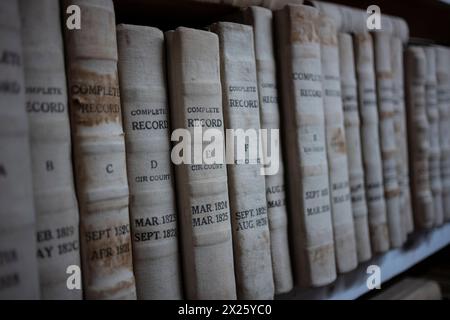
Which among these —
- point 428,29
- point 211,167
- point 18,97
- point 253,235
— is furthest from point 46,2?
point 428,29

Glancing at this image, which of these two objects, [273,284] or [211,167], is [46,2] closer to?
[211,167]

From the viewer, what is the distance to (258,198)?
0.51 metres

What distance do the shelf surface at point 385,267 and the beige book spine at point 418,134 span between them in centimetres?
7

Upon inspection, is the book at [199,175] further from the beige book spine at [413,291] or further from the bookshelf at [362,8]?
the beige book spine at [413,291]

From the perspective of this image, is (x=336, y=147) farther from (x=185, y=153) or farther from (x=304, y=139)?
(x=185, y=153)

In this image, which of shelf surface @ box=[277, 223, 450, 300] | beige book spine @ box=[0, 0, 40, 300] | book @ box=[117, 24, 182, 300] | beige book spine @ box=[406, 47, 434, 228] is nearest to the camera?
beige book spine @ box=[0, 0, 40, 300]

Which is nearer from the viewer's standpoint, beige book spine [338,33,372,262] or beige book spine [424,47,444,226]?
beige book spine [338,33,372,262]

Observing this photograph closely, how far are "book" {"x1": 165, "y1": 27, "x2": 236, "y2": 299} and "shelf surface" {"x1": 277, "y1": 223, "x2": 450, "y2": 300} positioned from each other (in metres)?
0.20

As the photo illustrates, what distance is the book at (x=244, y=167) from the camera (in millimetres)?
497

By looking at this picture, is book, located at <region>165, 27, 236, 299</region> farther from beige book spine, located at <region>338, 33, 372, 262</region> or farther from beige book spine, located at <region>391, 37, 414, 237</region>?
beige book spine, located at <region>391, 37, 414, 237</region>

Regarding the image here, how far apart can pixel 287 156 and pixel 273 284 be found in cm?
18

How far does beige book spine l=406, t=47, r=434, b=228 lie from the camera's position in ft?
2.55

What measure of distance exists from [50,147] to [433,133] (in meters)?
0.75

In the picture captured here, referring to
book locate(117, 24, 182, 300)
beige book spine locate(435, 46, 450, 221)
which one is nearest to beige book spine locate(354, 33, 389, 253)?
beige book spine locate(435, 46, 450, 221)
